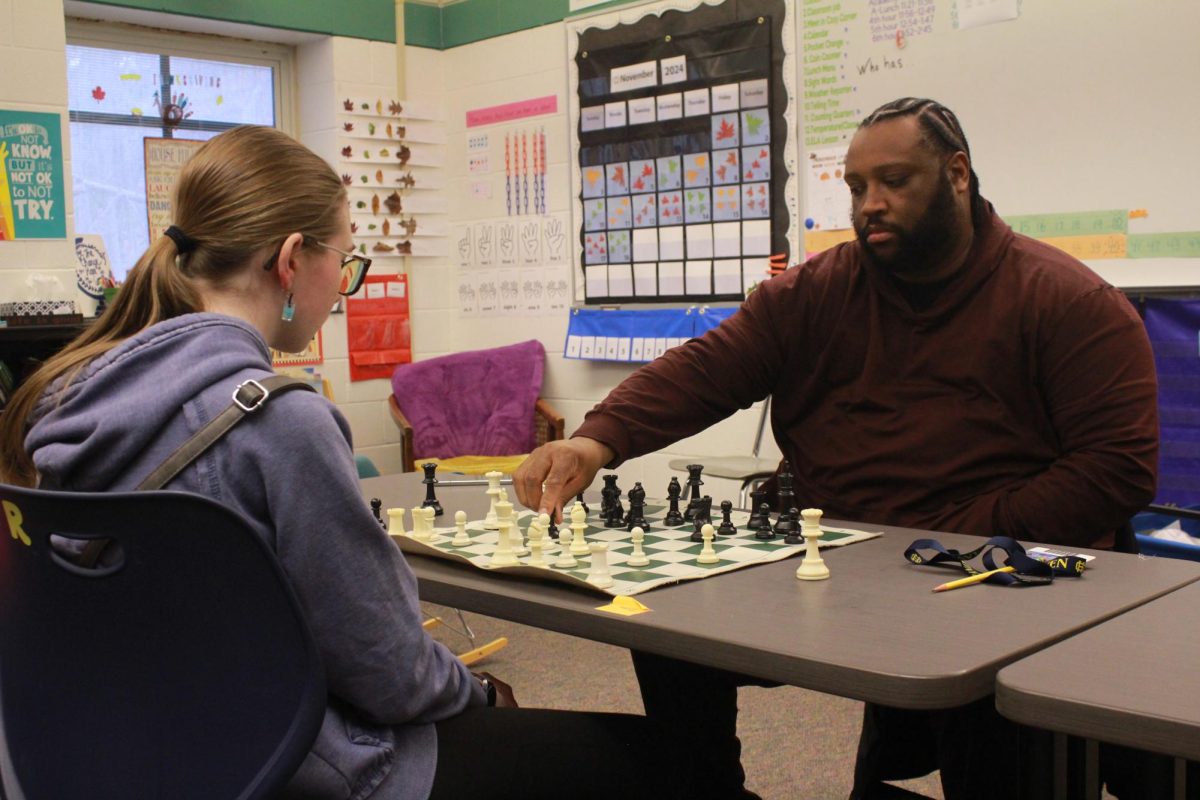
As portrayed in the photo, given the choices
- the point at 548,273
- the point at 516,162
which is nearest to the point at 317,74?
the point at 516,162

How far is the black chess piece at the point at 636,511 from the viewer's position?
2.15 metres

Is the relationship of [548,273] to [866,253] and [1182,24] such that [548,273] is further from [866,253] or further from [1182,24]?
[866,253]

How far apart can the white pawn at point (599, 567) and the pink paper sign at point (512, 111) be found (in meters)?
4.20

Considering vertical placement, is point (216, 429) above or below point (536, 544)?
above

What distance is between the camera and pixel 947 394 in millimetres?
2402

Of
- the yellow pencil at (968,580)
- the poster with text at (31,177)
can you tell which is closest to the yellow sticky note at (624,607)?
the yellow pencil at (968,580)

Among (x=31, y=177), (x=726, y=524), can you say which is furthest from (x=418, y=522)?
(x=31, y=177)

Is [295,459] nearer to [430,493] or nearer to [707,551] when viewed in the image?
[707,551]

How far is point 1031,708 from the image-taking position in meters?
1.21

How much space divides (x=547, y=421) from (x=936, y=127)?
329 cm

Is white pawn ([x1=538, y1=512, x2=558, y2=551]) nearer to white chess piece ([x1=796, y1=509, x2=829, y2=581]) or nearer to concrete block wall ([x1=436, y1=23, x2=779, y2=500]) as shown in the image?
white chess piece ([x1=796, y1=509, x2=829, y2=581])

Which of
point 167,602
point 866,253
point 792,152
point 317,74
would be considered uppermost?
point 317,74

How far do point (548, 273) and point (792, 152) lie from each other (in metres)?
1.39

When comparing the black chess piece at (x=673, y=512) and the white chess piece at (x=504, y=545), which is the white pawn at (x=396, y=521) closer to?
the white chess piece at (x=504, y=545)
